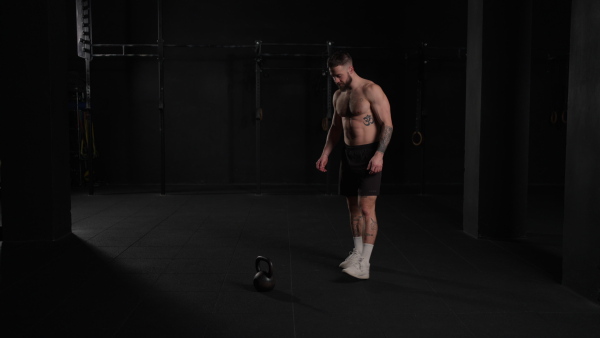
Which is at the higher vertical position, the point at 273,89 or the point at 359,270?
the point at 273,89

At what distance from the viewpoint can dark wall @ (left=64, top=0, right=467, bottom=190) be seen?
24.8ft

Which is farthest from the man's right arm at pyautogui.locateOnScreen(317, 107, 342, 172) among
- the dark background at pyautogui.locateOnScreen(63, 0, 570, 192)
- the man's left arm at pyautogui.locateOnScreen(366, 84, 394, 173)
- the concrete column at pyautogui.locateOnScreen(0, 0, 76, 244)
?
the dark background at pyautogui.locateOnScreen(63, 0, 570, 192)

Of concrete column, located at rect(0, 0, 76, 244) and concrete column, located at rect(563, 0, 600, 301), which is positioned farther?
concrete column, located at rect(0, 0, 76, 244)

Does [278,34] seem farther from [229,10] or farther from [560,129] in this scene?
[560,129]

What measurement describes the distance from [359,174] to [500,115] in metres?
1.70

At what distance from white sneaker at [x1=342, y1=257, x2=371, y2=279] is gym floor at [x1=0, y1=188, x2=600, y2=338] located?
4 cm

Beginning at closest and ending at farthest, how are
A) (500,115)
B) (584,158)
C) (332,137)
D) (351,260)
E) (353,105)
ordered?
(584,158), (353,105), (351,260), (332,137), (500,115)

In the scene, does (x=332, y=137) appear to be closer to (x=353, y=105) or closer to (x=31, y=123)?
(x=353, y=105)

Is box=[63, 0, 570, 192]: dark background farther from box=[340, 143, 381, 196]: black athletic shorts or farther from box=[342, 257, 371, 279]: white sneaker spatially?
box=[342, 257, 371, 279]: white sneaker

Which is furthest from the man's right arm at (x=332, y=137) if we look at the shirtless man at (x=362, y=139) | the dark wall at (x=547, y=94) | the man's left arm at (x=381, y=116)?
the dark wall at (x=547, y=94)

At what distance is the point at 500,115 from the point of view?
12.9 ft

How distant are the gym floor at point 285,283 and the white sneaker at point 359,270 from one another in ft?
0.14

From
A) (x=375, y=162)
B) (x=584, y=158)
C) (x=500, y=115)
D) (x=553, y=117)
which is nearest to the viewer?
(x=584, y=158)

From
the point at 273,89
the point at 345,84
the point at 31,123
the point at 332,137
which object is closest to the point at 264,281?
the point at 332,137
